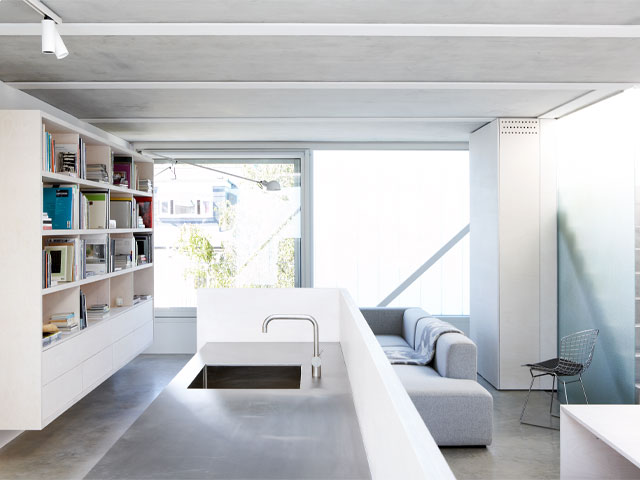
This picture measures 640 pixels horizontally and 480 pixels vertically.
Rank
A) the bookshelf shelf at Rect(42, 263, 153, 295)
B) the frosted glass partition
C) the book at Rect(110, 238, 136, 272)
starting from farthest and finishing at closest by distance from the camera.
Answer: the book at Rect(110, 238, 136, 272) → the frosted glass partition → the bookshelf shelf at Rect(42, 263, 153, 295)

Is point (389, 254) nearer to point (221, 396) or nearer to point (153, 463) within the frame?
point (221, 396)

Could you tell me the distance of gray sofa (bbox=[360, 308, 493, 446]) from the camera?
12.2 ft

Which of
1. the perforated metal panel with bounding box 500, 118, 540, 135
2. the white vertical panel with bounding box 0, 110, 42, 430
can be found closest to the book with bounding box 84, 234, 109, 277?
the white vertical panel with bounding box 0, 110, 42, 430

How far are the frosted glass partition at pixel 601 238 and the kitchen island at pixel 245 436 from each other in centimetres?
272

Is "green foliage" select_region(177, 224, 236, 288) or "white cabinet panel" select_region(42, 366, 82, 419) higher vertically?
"green foliage" select_region(177, 224, 236, 288)

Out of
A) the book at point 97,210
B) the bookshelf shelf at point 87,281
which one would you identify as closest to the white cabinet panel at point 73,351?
the bookshelf shelf at point 87,281

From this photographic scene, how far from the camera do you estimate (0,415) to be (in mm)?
3266

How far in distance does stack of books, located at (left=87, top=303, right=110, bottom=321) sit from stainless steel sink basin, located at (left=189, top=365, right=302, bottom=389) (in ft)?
6.54

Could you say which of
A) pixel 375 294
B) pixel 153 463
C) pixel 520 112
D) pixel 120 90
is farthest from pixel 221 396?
pixel 375 294

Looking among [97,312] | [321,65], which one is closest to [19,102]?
[97,312]

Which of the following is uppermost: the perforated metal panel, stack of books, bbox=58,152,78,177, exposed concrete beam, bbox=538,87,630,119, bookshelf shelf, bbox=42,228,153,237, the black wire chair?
exposed concrete beam, bbox=538,87,630,119

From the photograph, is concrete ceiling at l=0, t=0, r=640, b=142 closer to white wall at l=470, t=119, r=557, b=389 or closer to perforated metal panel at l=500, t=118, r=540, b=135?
perforated metal panel at l=500, t=118, r=540, b=135

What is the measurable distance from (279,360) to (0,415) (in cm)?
177

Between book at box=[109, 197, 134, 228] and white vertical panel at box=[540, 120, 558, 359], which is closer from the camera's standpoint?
book at box=[109, 197, 134, 228]
